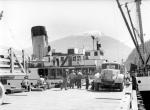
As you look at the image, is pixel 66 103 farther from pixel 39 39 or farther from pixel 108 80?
pixel 39 39

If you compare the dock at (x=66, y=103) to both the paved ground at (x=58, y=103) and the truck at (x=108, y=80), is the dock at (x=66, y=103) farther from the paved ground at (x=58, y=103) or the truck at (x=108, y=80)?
the truck at (x=108, y=80)

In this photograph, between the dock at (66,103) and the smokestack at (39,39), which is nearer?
the dock at (66,103)

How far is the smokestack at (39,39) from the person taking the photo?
41.6 meters

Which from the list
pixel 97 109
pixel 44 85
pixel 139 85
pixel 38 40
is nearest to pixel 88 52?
pixel 38 40

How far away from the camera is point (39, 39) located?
41781mm

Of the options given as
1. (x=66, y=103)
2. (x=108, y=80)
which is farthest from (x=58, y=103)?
(x=108, y=80)

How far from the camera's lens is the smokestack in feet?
136

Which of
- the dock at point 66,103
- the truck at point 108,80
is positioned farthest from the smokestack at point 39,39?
the dock at point 66,103

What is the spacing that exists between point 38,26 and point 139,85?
2251cm

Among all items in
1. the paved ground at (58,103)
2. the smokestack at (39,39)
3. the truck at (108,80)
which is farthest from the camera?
the smokestack at (39,39)

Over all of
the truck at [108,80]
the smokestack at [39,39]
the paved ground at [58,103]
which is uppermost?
the smokestack at [39,39]

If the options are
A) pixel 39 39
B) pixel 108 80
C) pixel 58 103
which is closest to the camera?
pixel 58 103

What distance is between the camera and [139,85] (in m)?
21.9

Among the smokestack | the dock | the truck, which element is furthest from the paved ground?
the smokestack
